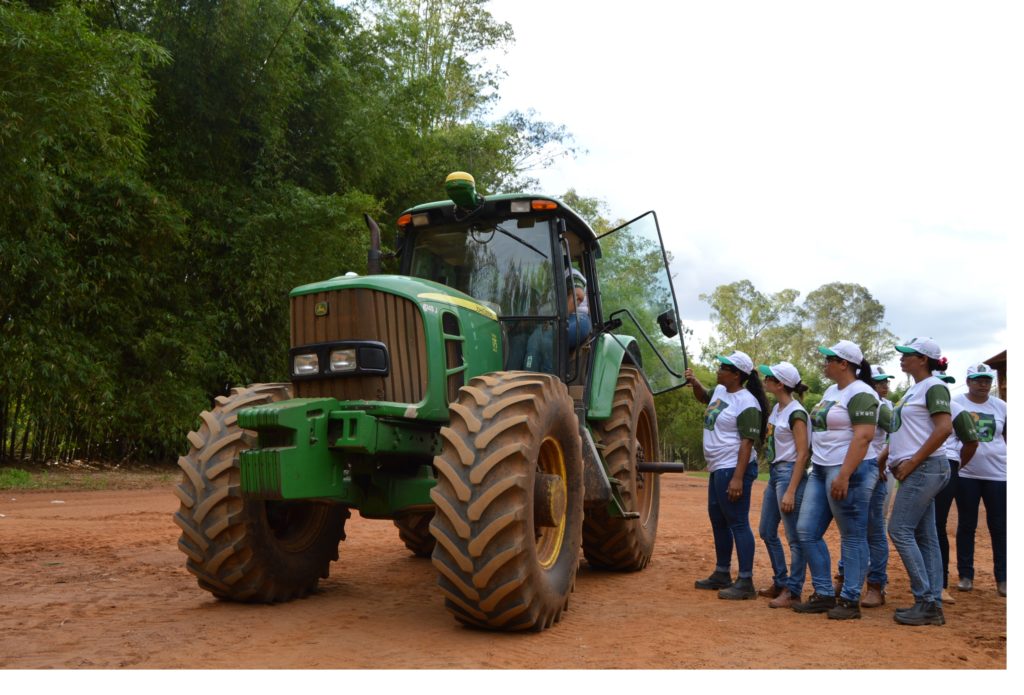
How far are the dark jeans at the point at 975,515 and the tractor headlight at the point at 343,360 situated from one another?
448cm

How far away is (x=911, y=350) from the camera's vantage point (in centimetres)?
539

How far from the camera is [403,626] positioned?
193 inches

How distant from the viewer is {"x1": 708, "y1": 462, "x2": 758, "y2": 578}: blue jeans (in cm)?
616

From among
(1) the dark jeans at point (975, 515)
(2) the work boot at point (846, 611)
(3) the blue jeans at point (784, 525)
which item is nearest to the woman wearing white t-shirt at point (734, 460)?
(3) the blue jeans at point (784, 525)

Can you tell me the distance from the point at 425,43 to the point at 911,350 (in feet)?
73.9

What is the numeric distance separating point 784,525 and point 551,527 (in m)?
1.58

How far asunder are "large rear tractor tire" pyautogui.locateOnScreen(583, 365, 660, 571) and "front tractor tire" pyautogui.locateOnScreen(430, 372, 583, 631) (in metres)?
1.61

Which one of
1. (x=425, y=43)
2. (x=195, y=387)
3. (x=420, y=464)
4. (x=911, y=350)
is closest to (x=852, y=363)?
(x=911, y=350)

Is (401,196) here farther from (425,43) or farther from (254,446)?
(254,446)

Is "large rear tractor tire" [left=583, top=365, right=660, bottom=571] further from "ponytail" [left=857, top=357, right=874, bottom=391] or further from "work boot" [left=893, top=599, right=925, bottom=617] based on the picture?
"work boot" [left=893, top=599, right=925, bottom=617]

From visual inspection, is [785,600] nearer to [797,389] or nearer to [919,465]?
[919,465]

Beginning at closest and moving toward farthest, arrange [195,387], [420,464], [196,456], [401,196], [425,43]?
[196,456] → [420,464] → [195,387] → [401,196] → [425,43]

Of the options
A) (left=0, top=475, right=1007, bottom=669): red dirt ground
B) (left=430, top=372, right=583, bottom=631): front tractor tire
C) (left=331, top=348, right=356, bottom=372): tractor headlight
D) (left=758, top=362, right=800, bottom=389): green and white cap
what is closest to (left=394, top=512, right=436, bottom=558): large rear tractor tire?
(left=0, top=475, right=1007, bottom=669): red dirt ground

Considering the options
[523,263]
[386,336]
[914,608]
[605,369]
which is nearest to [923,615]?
[914,608]
